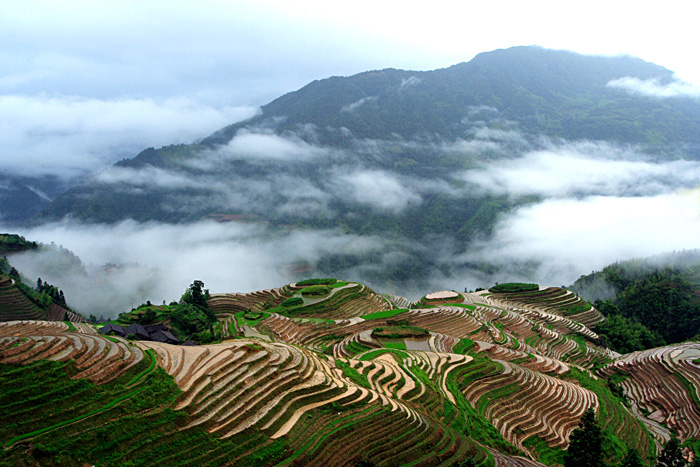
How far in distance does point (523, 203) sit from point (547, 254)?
112 feet

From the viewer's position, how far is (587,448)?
24.5 metres

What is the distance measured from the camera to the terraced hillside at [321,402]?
17562 mm

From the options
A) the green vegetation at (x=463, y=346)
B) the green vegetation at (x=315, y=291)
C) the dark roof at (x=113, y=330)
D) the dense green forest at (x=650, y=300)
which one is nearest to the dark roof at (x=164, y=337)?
the dark roof at (x=113, y=330)

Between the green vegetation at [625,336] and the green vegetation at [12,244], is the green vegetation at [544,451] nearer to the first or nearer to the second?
the green vegetation at [625,336]

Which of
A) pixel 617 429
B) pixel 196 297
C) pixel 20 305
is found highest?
pixel 20 305

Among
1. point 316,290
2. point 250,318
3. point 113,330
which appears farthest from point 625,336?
point 113,330

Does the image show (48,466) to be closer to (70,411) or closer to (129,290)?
(70,411)

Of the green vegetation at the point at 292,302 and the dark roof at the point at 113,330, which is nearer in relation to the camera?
the dark roof at the point at 113,330

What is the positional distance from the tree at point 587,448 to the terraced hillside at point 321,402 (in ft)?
8.48

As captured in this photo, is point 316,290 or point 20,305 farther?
point 316,290

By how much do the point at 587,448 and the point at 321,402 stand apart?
47.9 ft

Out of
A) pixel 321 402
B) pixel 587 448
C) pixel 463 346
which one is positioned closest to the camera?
pixel 321 402

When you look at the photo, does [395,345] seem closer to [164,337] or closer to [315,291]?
[164,337]

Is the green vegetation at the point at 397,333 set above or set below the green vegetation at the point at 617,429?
above
